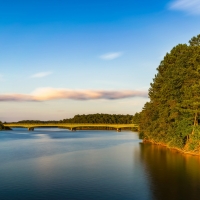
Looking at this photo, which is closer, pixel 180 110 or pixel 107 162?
pixel 107 162

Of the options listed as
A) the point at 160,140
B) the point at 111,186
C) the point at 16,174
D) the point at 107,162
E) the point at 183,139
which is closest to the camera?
the point at 111,186

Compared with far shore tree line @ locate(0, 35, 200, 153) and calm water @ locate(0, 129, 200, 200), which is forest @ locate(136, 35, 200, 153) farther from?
calm water @ locate(0, 129, 200, 200)

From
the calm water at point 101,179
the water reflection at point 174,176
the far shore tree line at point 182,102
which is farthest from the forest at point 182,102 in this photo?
the calm water at point 101,179

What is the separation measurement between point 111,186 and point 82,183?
3509 mm

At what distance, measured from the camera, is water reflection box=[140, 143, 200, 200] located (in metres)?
28.1

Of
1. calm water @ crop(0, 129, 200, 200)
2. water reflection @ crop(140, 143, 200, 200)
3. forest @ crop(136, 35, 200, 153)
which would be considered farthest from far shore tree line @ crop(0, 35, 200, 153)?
calm water @ crop(0, 129, 200, 200)

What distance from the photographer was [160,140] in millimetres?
73438

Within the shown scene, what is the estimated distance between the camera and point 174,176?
35844 mm

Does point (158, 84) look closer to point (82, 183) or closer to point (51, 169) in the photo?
point (51, 169)

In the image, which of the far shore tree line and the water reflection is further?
the far shore tree line

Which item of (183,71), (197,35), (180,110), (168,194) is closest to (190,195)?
(168,194)

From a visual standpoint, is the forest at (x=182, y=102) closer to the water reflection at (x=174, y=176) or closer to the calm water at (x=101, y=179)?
the water reflection at (x=174, y=176)

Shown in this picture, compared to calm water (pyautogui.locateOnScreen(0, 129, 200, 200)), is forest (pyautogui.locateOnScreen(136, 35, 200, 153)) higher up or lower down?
higher up

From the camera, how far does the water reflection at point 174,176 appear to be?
92.2 ft
